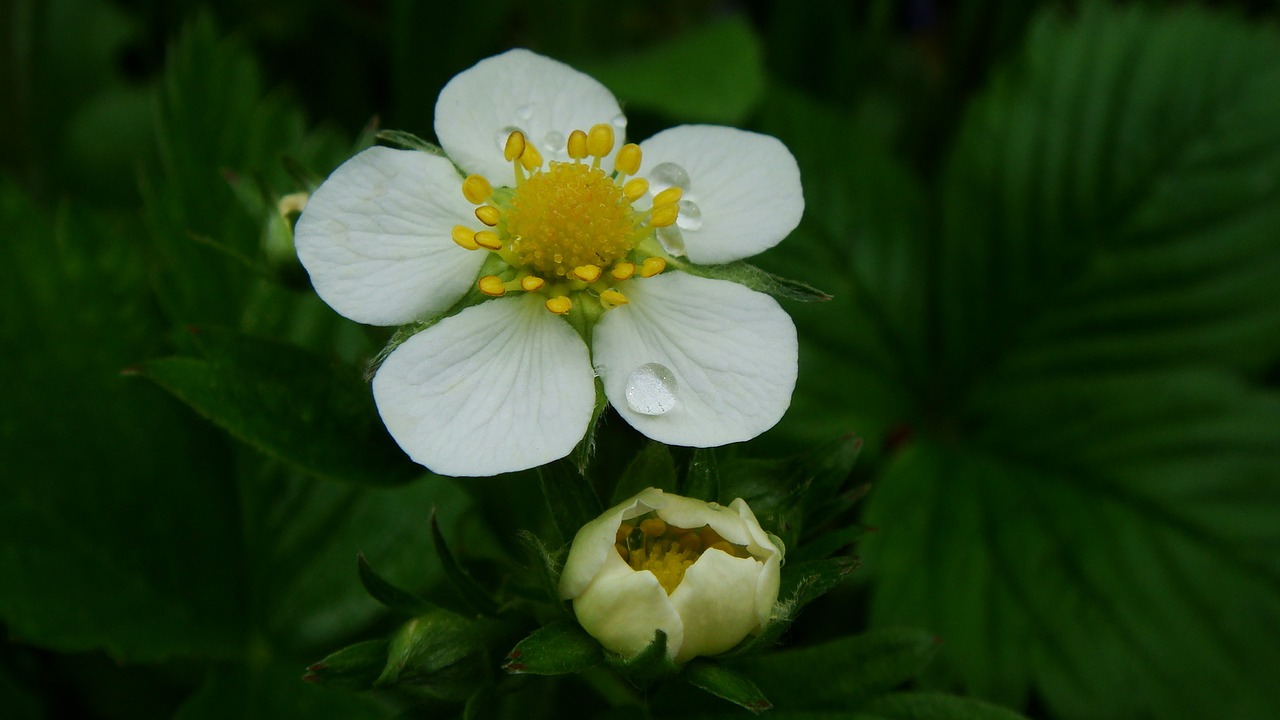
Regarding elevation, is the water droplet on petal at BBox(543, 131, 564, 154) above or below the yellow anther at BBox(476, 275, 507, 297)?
above

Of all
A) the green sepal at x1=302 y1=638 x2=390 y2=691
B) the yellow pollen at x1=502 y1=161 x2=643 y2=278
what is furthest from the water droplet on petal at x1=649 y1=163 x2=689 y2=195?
the green sepal at x1=302 y1=638 x2=390 y2=691

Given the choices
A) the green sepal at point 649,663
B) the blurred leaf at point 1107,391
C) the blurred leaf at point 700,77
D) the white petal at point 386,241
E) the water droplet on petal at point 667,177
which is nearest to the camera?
the green sepal at point 649,663

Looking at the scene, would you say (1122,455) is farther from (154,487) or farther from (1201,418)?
(154,487)

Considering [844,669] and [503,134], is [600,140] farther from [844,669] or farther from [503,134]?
[844,669]

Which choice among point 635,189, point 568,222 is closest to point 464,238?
point 568,222

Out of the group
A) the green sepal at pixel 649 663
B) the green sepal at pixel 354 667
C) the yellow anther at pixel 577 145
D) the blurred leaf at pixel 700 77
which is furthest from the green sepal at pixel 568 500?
the blurred leaf at pixel 700 77

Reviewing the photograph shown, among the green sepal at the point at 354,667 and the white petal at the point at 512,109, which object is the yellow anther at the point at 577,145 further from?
the green sepal at the point at 354,667

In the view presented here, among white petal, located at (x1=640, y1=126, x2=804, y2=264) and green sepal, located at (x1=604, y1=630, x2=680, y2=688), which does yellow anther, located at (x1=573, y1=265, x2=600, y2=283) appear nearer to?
white petal, located at (x1=640, y1=126, x2=804, y2=264)
